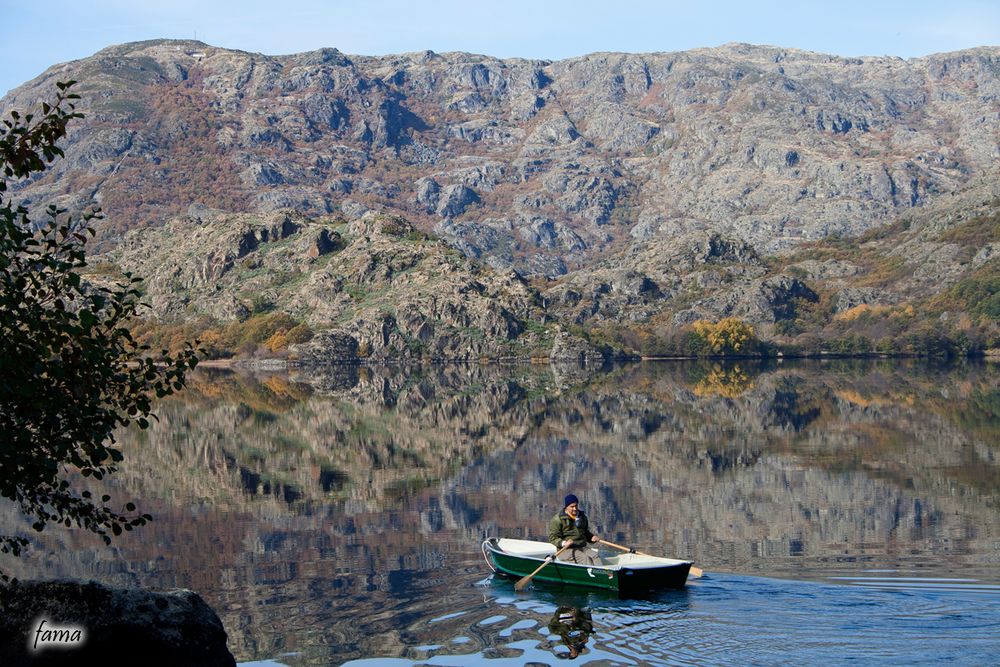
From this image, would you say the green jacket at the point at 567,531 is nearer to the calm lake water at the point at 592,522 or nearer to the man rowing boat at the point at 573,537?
the man rowing boat at the point at 573,537

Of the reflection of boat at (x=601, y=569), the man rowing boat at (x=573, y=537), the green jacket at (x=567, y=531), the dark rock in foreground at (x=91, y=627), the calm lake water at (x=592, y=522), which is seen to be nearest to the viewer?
the dark rock in foreground at (x=91, y=627)

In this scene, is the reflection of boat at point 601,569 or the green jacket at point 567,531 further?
the green jacket at point 567,531

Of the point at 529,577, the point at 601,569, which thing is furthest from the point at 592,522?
the point at 601,569

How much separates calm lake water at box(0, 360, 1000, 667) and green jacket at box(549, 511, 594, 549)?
6.19 feet

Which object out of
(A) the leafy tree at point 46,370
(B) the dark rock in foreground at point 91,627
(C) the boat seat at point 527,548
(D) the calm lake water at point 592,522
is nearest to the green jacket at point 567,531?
(C) the boat seat at point 527,548

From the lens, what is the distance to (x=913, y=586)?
36.1 metres

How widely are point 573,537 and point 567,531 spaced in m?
0.39

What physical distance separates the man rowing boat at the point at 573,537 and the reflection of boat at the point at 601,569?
63 cm

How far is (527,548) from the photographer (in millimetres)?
41438

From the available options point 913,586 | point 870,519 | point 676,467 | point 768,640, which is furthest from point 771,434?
point 768,640

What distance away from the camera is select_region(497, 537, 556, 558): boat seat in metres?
40.7

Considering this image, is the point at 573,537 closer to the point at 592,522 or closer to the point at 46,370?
the point at 592,522

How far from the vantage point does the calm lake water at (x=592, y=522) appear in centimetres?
3181

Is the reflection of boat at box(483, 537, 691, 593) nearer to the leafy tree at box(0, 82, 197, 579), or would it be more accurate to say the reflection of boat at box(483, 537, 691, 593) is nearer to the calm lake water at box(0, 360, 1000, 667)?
the calm lake water at box(0, 360, 1000, 667)
